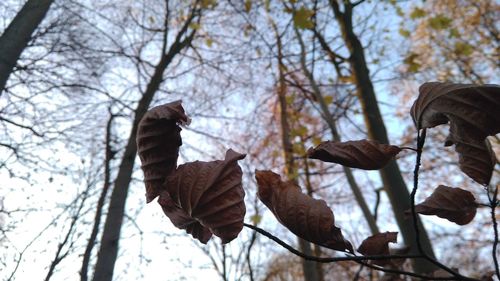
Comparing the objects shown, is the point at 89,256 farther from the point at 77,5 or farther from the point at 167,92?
the point at 77,5

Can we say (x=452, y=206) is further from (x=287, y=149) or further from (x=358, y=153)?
(x=287, y=149)

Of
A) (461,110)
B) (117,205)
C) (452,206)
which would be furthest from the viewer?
(117,205)

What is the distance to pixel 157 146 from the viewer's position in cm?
61

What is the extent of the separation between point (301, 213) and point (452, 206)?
0.37m

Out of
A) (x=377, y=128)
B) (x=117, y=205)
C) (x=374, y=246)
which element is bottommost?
(x=374, y=246)

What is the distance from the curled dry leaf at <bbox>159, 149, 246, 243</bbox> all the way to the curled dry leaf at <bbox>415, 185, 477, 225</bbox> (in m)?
0.41

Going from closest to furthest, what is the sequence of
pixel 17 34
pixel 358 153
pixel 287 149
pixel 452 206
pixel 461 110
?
pixel 461 110, pixel 358 153, pixel 452 206, pixel 17 34, pixel 287 149

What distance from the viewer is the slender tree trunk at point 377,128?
282 centimetres

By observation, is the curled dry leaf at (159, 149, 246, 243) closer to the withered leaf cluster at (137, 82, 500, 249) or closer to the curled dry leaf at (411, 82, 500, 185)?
the withered leaf cluster at (137, 82, 500, 249)

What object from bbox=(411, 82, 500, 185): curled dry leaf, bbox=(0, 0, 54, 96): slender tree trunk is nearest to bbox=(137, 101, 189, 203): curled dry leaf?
bbox=(411, 82, 500, 185): curled dry leaf

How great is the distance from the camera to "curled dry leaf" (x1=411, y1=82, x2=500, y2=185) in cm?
50

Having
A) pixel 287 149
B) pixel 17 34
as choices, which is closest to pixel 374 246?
pixel 17 34

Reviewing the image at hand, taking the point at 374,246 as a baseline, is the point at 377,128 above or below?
above

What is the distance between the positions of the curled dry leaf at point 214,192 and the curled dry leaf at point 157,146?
0.03 meters
